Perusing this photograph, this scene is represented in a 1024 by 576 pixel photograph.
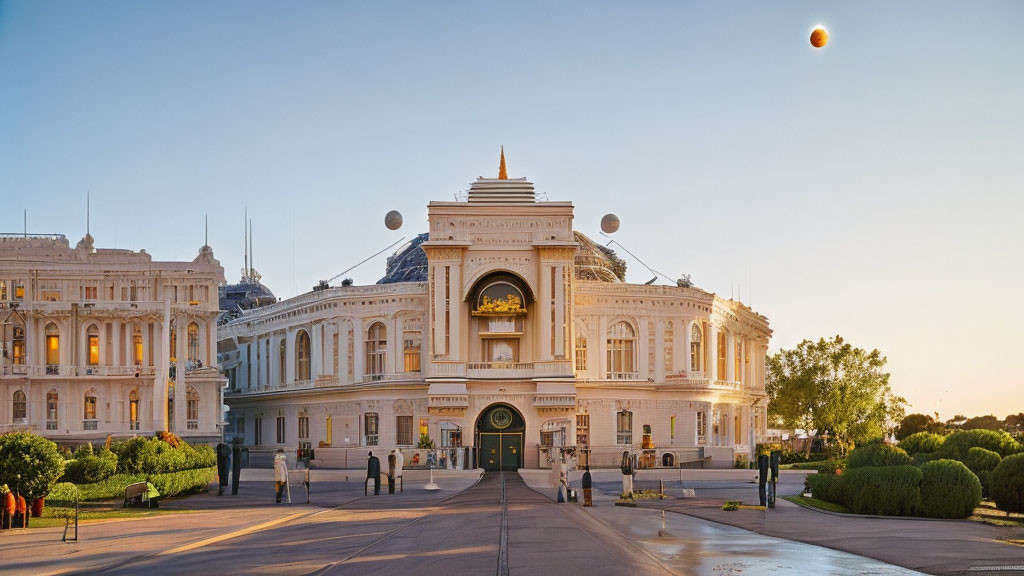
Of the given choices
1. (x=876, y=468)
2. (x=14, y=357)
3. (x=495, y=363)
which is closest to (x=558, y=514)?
(x=876, y=468)

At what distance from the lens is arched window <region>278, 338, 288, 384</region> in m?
91.6

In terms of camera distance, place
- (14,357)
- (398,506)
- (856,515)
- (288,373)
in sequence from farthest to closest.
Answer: (288,373), (14,357), (398,506), (856,515)

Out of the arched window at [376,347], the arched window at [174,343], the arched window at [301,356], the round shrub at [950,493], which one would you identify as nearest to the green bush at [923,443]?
the round shrub at [950,493]

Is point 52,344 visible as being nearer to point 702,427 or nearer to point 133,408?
point 133,408

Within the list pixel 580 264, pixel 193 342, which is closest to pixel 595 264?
pixel 580 264

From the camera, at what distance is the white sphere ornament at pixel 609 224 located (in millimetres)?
93125

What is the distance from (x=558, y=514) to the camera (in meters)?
39.9

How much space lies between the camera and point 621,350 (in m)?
82.6

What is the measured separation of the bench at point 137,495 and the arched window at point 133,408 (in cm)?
3658

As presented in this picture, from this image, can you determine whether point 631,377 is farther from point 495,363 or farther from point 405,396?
point 405,396

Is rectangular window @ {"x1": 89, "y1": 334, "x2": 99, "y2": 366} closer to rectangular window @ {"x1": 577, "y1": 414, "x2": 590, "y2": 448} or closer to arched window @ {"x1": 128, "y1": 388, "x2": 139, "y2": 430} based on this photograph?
arched window @ {"x1": 128, "y1": 388, "x2": 139, "y2": 430}

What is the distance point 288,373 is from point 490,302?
20.1m

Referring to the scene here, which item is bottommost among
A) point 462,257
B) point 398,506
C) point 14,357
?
point 398,506

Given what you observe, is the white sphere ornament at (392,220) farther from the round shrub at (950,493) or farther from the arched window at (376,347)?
the round shrub at (950,493)
